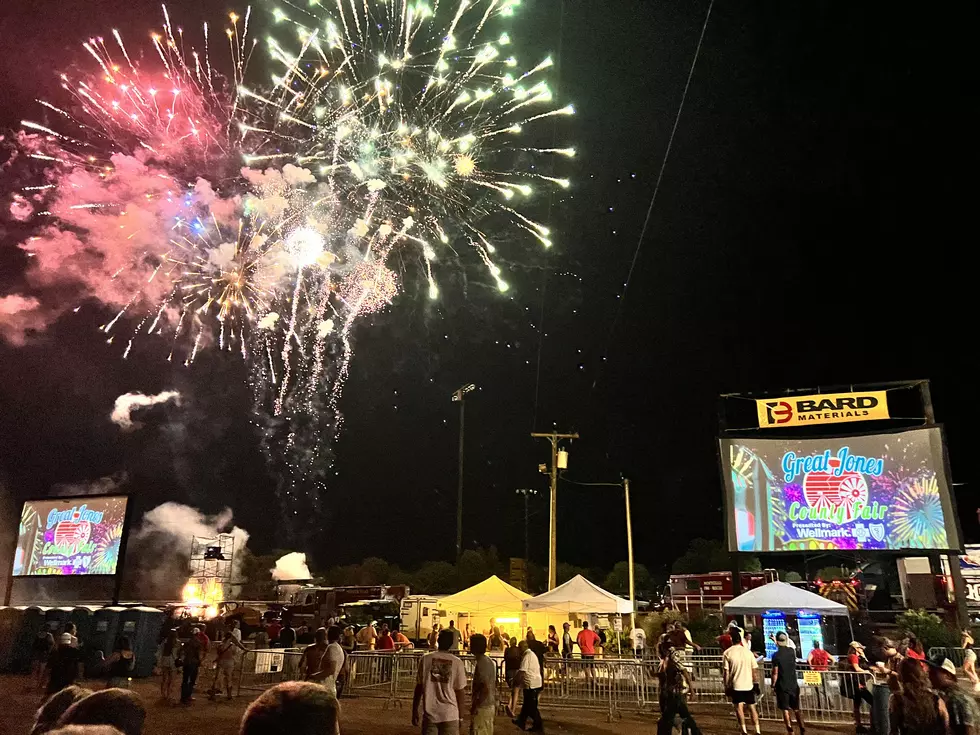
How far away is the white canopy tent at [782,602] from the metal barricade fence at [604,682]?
2.12 m

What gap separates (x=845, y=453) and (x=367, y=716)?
56.7 feet

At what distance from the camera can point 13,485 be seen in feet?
137

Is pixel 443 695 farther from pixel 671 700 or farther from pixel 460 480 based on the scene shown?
pixel 460 480

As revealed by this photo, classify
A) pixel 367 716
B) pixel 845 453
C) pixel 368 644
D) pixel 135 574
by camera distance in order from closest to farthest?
pixel 367 716
pixel 368 644
pixel 845 453
pixel 135 574

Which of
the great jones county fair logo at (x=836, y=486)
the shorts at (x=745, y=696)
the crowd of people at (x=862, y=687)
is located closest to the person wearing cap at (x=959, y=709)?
the crowd of people at (x=862, y=687)

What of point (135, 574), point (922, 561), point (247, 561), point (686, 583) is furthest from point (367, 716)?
point (247, 561)

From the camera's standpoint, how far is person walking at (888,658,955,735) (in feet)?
18.8

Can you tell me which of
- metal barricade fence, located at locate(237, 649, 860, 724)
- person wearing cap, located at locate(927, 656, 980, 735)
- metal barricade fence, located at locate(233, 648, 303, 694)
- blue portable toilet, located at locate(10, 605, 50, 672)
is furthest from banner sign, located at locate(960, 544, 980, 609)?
blue portable toilet, located at locate(10, 605, 50, 672)

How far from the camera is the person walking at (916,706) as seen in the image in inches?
226

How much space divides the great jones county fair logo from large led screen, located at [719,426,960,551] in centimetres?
3

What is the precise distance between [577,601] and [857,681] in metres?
7.99

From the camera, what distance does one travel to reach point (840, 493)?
879 inches

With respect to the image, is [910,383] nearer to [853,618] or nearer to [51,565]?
[853,618]

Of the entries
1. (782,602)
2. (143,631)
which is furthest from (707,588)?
(143,631)
